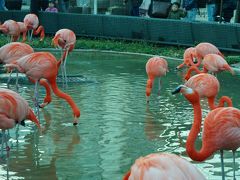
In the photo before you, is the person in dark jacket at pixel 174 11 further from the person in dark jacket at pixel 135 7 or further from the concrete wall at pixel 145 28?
the person in dark jacket at pixel 135 7

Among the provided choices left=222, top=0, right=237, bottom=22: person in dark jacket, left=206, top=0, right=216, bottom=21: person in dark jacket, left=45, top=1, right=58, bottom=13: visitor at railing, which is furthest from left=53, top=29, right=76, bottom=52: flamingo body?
left=45, top=1, right=58, bottom=13: visitor at railing

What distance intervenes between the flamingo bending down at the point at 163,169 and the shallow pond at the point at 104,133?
2.85m

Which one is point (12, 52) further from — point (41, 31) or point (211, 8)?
point (211, 8)

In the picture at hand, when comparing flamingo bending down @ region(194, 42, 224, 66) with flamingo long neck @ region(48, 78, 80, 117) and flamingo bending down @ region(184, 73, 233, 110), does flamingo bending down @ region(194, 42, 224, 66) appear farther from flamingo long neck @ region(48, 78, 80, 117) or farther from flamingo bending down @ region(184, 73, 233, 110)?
flamingo long neck @ region(48, 78, 80, 117)

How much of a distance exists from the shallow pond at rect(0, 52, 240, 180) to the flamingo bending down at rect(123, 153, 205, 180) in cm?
285

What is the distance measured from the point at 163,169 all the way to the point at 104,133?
4.87 metres

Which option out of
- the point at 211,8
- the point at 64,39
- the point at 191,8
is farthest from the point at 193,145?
the point at 211,8

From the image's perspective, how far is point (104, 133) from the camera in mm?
8945

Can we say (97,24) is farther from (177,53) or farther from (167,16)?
(177,53)

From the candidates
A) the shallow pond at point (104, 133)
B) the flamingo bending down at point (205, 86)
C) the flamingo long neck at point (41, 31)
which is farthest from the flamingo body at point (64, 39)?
the flamingo long neck at point (41, 31)

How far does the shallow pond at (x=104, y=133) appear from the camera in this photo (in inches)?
292

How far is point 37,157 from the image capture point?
7.87m

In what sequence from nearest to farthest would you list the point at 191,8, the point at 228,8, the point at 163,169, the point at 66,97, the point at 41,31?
the point at 163,169
the point at 66,97
the point at 41,31
the point at 228,8
the point at 191,8

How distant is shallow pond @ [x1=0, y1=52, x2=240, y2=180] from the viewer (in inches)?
292
